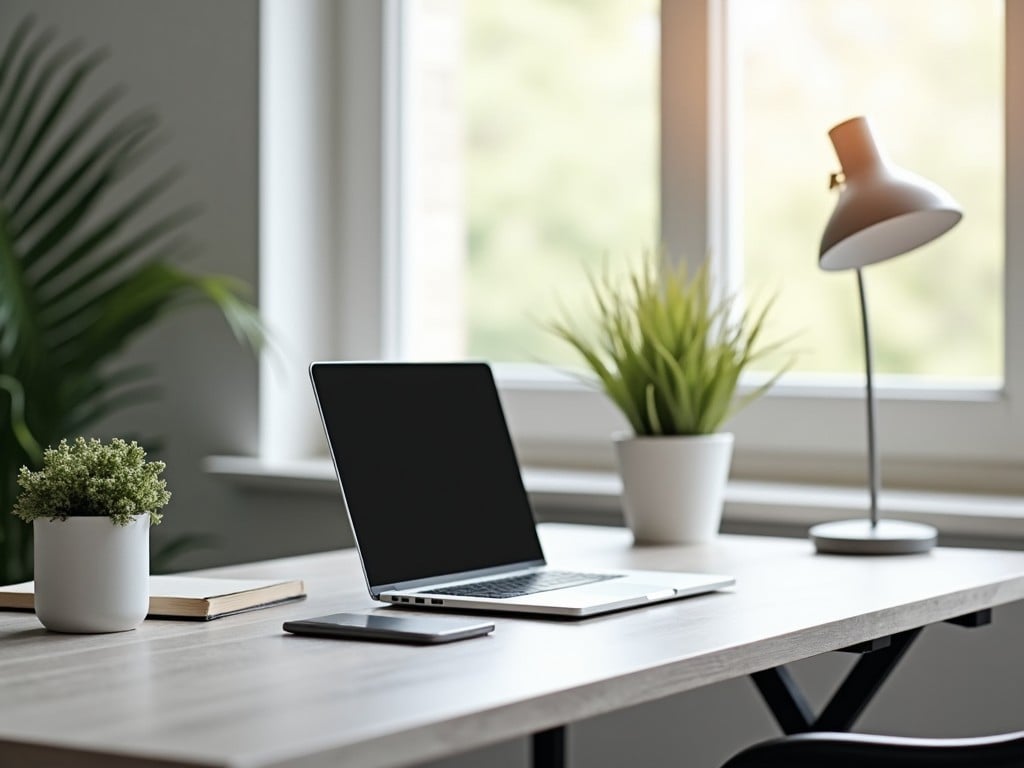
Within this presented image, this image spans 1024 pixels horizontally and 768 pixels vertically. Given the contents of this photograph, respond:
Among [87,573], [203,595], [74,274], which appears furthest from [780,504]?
[74,274]

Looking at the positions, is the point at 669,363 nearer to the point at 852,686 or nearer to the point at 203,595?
the point at 852,686

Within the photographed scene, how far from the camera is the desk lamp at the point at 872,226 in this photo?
6.07 feet

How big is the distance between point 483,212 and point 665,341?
0.84 metres

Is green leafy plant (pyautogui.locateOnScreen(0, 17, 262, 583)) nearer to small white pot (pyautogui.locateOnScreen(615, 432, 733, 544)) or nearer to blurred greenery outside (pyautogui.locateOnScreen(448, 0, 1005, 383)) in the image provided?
blurred greenery outside (pyautogui.locateOnScreen(448, 0, 1005, 383))

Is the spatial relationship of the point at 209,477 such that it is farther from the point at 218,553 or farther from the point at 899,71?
the point at 899,71

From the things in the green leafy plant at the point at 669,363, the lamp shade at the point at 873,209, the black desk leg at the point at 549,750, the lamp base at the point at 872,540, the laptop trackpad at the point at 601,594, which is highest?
the lamp shade at the point at 873,209

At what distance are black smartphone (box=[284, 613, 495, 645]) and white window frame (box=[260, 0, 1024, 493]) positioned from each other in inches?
45.5

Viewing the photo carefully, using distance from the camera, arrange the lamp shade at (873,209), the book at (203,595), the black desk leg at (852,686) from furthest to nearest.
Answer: the lamp shade at (873,209) → the black desk leg at (852,686) → the book at (203,595)

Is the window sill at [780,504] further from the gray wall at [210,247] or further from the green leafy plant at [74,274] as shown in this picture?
the green leafy plant at [74,274]

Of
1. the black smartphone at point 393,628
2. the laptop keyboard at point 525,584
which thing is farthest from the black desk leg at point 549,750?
the black smartphone at point 393,628

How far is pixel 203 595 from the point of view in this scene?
1.45m

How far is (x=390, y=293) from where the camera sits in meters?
2.86

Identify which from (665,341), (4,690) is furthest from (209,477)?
(4,690)

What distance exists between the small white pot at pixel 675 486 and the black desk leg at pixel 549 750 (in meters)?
0.45
